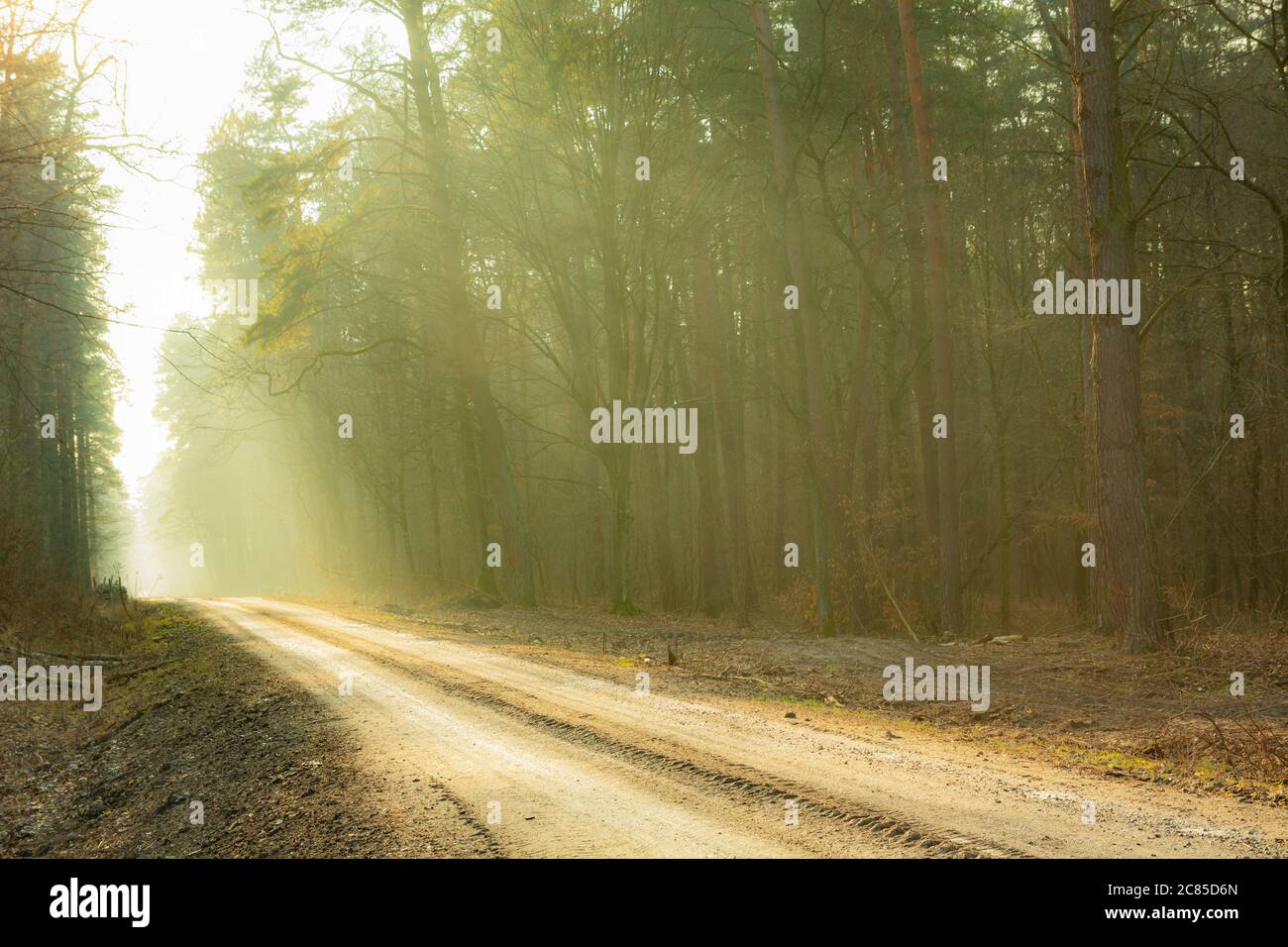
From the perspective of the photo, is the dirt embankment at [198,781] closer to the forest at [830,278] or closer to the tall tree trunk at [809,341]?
the forest at [830,278]

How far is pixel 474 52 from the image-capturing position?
76.4 feet

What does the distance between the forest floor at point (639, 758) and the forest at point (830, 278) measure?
4.35m

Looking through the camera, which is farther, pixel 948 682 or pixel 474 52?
pixel 474 52

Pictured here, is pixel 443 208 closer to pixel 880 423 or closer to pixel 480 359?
pixel 480 359

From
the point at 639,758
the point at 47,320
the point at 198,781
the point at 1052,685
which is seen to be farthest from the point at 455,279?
the point at 639,758

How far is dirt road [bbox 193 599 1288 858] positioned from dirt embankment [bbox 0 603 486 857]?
10.7 inches

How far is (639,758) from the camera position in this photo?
7617 millimetres

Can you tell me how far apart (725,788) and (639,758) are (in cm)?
115

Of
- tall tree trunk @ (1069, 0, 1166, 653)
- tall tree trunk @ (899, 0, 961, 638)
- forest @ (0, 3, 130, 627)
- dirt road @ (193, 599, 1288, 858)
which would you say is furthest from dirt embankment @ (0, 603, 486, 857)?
tall tree trunk @ (899, 0, 961, 638)

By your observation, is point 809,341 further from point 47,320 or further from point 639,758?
point 47,320

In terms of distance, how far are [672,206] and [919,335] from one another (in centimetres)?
630

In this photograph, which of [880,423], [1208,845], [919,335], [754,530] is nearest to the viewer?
[1208,845]

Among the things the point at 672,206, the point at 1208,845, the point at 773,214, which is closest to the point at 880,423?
the point at 773,214

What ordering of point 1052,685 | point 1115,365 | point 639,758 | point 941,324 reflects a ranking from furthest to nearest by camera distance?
point 941,324
point 1115,365
point 1052,685
point 639,758
